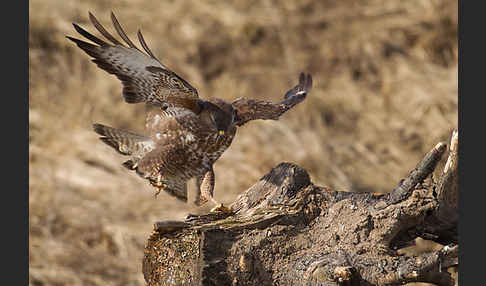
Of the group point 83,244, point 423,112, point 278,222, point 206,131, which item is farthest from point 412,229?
point 423,112

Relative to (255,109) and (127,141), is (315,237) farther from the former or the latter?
(127,141)

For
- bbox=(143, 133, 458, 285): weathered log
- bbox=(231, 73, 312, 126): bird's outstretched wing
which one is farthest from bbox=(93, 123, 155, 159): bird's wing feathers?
bbox=(143, 133, 458, 285): weathered log

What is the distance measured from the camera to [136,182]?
19.8 feet

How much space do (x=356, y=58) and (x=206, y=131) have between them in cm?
486

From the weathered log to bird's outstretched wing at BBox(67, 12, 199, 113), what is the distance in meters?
0.64

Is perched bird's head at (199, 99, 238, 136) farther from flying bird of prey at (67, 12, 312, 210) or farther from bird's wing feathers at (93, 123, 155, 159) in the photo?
bird's wing feathers at (93, 123, 155, 159)

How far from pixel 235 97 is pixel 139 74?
415 centimetres

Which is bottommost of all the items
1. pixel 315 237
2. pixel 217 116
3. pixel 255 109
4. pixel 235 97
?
pixel 315 237

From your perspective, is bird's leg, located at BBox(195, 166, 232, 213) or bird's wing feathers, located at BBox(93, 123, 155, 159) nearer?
bird's leg, located at BBox(195, 166, 232, 213)

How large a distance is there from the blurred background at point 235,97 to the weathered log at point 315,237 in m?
2.67

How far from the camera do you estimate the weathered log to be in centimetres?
253

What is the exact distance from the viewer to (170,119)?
3.23 metres

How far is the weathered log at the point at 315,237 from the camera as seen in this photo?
253 cm

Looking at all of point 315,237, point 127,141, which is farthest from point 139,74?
point 315,237
